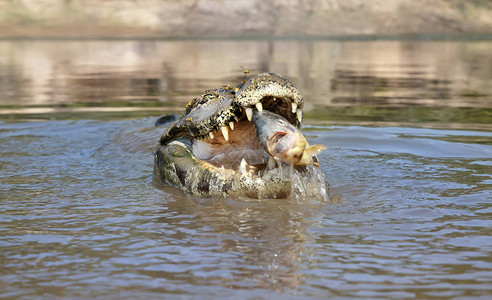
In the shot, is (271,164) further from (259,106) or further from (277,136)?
(259,106)

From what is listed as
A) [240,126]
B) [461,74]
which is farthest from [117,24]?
[240,126]

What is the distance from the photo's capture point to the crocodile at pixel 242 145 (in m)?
4.48

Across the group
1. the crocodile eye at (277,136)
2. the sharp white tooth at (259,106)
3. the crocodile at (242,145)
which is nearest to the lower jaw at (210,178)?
the crocodile at (242,145)

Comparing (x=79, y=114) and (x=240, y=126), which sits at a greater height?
(x=240, y=126)

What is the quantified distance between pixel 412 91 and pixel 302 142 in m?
9.80

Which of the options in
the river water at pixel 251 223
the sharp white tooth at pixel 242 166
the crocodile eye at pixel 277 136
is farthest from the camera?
the sharp white tooth at pixel 242 166

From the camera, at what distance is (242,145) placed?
5.39 metres

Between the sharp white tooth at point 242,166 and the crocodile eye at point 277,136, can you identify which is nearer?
the crocodile eye at point 277,136

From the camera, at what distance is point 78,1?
72.3 meters

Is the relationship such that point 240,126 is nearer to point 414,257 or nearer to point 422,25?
point 414,257

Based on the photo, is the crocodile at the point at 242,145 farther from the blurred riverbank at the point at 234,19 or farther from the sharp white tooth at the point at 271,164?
the blurred riverbank at the point at 234,19

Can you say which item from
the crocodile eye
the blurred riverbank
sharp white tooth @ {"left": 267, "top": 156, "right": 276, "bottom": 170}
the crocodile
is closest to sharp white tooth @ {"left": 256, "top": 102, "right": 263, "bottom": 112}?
the crocodile

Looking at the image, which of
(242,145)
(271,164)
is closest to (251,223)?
(271,164)

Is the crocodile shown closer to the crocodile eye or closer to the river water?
the crocodile eye
